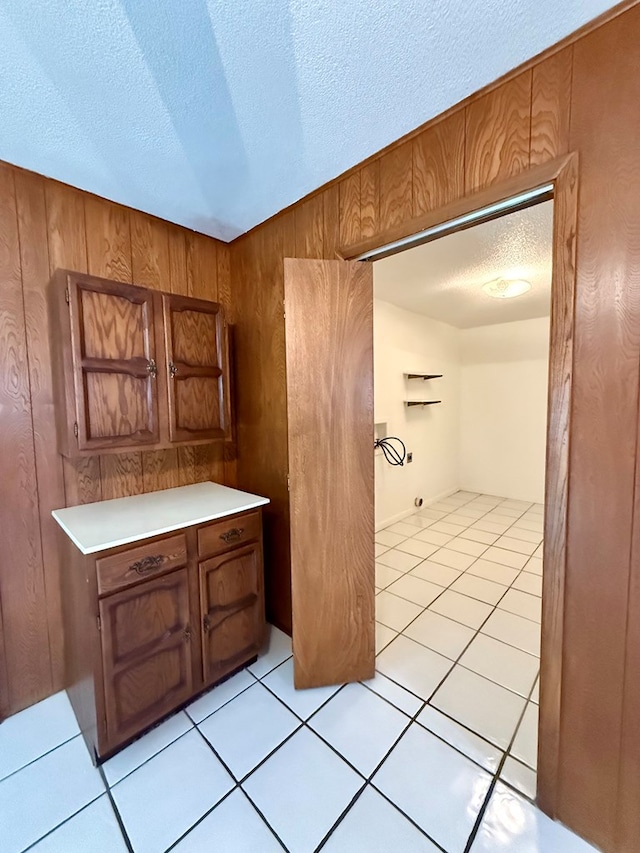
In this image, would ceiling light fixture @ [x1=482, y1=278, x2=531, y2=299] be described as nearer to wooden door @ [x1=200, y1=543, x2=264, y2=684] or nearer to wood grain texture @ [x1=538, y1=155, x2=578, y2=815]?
wood grain texture @ [x1=538, y1=155, x2=578, y2=815]

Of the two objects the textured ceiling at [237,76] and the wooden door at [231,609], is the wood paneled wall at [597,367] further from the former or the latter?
the wooden door at [231,609]

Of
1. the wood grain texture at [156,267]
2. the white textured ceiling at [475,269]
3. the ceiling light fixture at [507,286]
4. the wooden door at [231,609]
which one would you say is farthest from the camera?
the ceiling light fixture at [507,286]

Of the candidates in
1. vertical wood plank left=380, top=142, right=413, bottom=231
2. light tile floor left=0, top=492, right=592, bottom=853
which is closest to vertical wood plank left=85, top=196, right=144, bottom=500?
light tile floor left=0, top=492, right=592, bottom=853

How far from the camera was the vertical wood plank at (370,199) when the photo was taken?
1393 mm

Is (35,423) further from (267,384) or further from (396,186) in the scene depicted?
(396,186)

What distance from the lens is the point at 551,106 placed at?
0.98 meters

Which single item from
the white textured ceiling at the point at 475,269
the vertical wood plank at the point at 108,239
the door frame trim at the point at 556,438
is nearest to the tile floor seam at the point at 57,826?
the door frame trim at the point at 556,438

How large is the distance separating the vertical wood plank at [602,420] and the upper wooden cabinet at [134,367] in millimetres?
1530

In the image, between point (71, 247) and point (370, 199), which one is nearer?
point (370, 199)

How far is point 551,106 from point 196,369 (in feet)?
5.27

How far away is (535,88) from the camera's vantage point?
1.01 m

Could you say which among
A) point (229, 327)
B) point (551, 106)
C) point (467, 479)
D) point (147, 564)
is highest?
point (551, 106)

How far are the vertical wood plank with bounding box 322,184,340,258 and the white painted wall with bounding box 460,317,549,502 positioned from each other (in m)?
3.26

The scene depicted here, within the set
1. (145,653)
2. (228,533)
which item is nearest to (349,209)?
(228,533)
